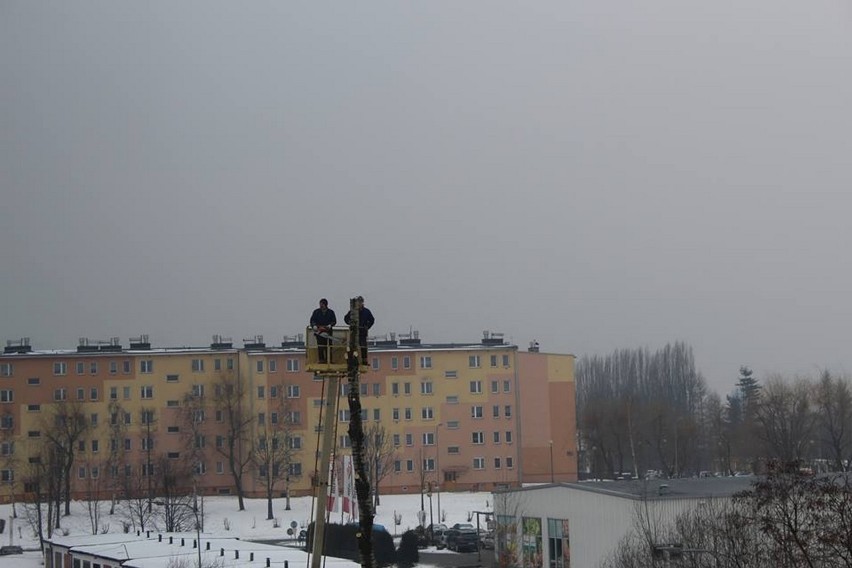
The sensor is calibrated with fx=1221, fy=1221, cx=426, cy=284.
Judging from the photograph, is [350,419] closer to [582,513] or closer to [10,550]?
[582,513]

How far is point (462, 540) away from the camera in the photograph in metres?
60.4

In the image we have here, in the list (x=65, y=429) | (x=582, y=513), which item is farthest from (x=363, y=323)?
(x=65, y=429)

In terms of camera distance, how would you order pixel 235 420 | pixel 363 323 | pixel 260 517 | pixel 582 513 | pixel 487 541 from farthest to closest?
pixel 235 420, pixel 260 517, pixel 487 541, pixel 582 513, pixel 363 323

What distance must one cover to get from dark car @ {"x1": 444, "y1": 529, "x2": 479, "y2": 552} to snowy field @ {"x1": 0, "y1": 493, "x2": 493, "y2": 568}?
703 cm

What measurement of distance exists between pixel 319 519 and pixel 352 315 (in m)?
4.71

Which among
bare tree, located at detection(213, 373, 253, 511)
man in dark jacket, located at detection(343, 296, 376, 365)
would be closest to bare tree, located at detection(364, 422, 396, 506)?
bare tree, located at detection(213, 373, 253, 511)

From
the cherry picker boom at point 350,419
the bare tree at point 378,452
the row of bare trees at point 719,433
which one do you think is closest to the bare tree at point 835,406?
the row of bare trees at point 719,433

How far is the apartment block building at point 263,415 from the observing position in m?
84.4

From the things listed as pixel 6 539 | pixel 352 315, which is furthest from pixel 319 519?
pixel 6 539

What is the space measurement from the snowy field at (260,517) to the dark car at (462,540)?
7027mm

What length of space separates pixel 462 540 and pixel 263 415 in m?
30.1

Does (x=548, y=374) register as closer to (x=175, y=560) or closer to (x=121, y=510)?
(x=121, y=510)

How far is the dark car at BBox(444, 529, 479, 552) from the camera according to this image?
2370 inches

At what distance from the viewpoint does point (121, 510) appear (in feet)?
249
